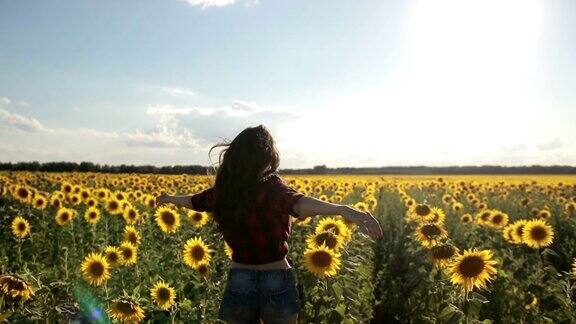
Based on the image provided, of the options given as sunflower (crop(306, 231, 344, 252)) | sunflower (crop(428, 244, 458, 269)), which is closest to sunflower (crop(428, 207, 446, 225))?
sunflower (crop(428, 244, 458, 269))

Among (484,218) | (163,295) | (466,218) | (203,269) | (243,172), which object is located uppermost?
(243,172)

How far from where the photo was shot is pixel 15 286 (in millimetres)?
3561

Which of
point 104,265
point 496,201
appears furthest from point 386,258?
point 496,201

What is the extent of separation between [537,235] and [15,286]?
707 centimetres

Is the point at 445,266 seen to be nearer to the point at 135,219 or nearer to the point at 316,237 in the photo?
the point at 316,237

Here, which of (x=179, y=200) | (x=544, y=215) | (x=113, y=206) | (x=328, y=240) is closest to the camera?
(x=179, y=200)

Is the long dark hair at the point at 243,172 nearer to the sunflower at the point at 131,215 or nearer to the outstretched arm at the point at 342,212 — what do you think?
the outstretched arm at the point at 342,212

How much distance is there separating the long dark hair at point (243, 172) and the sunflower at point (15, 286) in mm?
1278

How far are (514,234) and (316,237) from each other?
12.9 feet

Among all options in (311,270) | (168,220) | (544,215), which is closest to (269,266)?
(311,270)

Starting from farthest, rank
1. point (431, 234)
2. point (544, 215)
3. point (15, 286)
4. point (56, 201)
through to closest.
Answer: point (544, 215) → point (56, 201) → point (431, 234) → point (15, 286)

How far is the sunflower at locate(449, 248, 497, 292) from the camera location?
5.25 metres

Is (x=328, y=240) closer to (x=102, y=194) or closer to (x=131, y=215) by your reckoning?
(x=131, y=215)

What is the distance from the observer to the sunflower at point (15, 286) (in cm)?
355
